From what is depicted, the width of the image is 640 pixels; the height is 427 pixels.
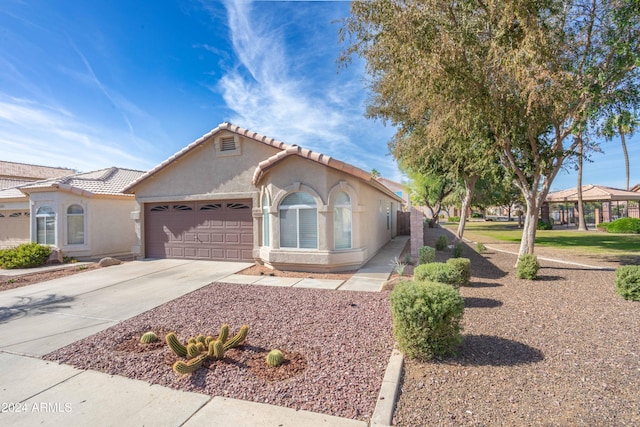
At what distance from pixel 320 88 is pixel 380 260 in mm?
8044

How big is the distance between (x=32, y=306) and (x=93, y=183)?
34.1ft

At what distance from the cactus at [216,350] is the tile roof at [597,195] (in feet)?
121

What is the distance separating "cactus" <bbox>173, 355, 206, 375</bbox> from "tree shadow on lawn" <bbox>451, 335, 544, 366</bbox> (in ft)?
11.2

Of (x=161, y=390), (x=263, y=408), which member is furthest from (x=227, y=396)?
(x=161, y=390)

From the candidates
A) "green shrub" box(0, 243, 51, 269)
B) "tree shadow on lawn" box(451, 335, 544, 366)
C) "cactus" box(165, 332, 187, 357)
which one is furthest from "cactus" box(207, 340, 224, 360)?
"green shrub" box(0, 243, 51, 269)

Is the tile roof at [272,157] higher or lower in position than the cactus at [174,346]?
higher

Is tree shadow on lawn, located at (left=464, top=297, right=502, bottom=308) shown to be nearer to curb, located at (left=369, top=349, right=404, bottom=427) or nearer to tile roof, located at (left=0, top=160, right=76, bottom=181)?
curb, located at (left=369, top=349, right=404, bottom=427)

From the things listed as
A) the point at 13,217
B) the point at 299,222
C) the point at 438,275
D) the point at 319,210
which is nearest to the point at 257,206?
the point at 299,222

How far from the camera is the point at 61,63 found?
11.1 meters

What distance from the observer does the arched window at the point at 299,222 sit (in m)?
10.5

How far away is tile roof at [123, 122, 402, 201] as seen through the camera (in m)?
9.91

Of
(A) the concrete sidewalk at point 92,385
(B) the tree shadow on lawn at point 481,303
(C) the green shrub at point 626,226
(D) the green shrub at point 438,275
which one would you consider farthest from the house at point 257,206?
(C) the green shrub at point 626,226

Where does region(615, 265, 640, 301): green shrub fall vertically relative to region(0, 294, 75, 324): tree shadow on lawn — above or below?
above

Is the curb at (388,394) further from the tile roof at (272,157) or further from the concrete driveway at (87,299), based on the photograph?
the tile roof at (272,157)
